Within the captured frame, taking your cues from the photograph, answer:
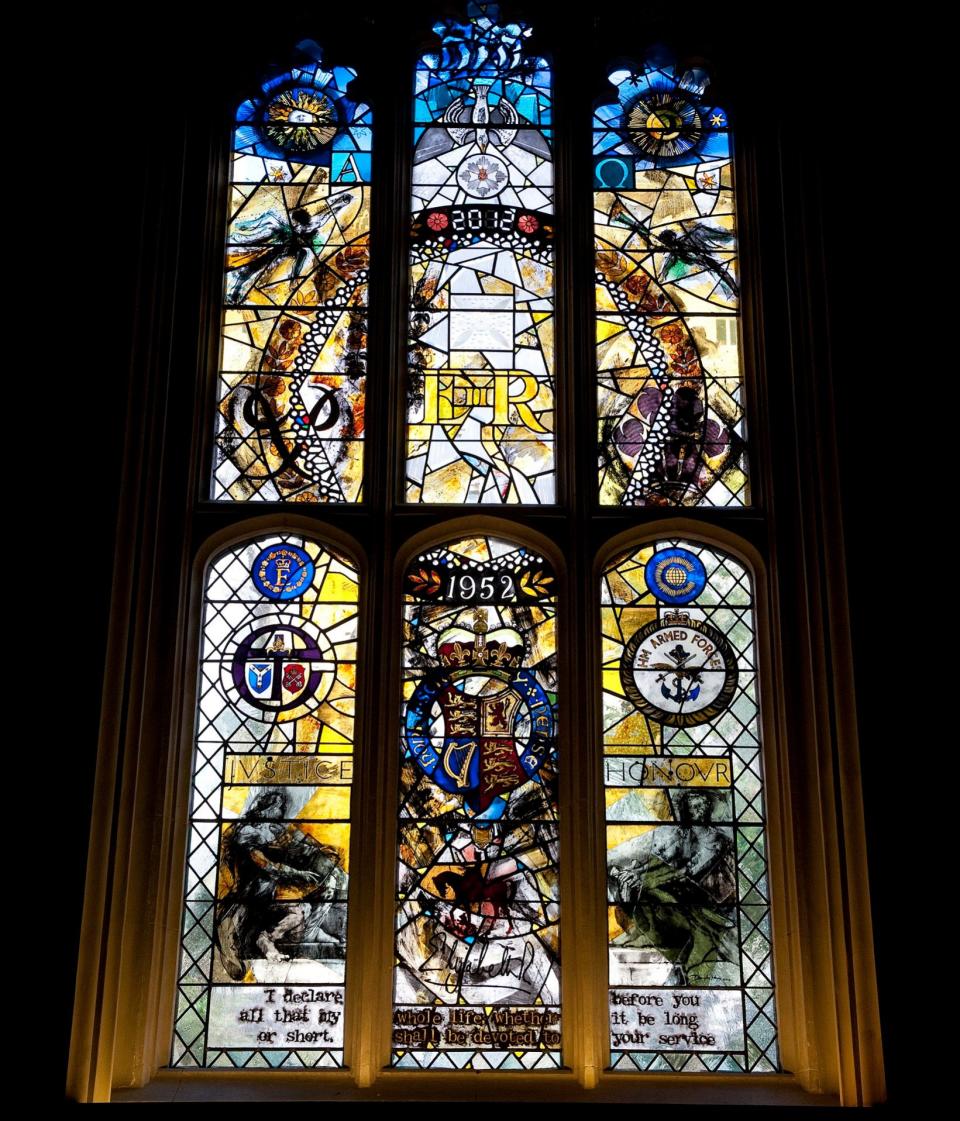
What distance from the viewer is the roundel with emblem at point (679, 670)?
14.7 feet

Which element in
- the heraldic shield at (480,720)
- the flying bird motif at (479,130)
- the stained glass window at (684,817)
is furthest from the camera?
the flying bird motif at (479,130)

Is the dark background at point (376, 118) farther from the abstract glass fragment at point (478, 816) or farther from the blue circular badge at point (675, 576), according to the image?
the abstract glass fragment at point (478, 816)

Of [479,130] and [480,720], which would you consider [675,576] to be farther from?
[479,130]

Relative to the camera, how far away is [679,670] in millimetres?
4531

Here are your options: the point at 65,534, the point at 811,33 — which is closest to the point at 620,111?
the point at 811,33

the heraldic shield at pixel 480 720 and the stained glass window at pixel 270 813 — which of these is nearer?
the stained glass window at pixel 270 813

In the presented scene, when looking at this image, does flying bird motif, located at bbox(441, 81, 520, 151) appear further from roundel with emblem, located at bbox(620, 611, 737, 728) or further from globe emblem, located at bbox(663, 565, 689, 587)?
roundel with emblem, located at bbox(620, 611, 737, 728)

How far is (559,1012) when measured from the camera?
13.8 ft

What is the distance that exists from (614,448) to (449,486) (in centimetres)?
55

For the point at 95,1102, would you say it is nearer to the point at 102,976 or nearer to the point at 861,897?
the point at 102,976

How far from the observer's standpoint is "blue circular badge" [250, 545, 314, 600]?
4.61 metres

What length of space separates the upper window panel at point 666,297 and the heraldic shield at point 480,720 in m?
0.63

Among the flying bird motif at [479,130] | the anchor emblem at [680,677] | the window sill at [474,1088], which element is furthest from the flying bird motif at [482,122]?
the window sill at [474,1088]

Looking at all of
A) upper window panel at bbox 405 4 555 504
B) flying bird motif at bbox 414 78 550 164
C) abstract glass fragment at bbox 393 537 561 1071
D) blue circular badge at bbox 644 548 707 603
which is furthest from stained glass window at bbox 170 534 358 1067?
flying bird motif at bbox 414 78 550 164
